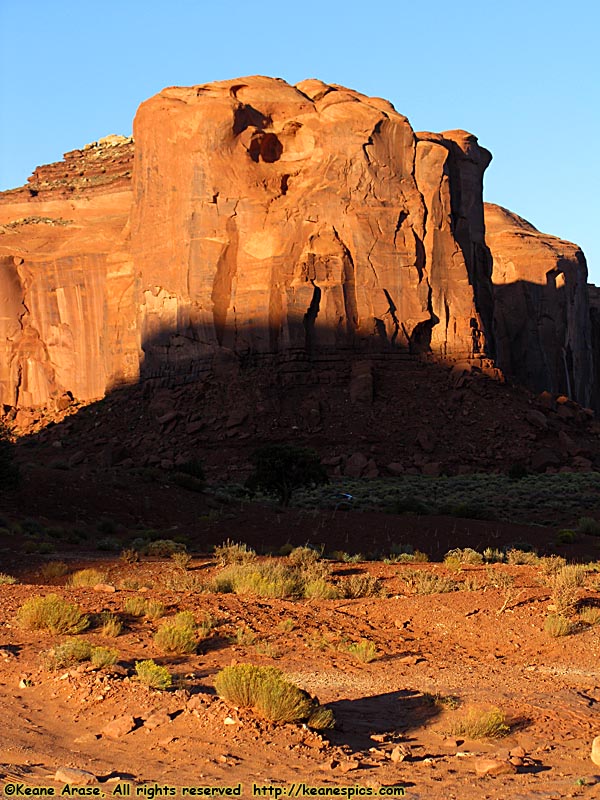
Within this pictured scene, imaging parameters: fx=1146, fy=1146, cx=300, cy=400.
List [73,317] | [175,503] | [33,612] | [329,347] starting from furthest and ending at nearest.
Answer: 1. [73,317]
2. [329,347]
3. [175,503]
4. [33,612]

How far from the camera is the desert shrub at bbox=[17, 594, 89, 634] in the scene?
1296 centimetres

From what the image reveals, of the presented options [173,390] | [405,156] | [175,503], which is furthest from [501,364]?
[175,503]

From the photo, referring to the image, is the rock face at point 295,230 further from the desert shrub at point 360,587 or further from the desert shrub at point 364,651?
the desert shrub at point 364,651

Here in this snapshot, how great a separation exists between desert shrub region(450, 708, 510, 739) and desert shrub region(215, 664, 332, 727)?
3.85ft

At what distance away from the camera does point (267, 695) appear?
376 inches

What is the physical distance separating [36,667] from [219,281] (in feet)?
171

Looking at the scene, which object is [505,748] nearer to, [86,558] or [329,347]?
[86,558]

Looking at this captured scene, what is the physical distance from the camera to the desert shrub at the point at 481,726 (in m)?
9.78

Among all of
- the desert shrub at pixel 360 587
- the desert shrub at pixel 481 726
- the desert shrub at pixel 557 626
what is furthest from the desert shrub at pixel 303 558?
the desert shrub at pixel 481 726

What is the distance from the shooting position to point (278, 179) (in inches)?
2493

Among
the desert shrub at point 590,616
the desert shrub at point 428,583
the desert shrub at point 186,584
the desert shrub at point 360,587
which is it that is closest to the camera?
the desert shrub at point 590,616

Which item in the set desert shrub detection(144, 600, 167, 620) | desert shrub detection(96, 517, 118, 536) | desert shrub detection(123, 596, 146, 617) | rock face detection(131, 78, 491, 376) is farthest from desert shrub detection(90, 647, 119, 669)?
rock face detection(131, 78, 491, 376)

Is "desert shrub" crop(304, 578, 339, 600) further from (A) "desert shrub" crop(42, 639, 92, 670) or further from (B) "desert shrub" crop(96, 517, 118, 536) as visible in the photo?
(B) "desert shrub" crop(96, 517, 118, 536)

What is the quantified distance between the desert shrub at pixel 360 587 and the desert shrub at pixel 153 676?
5942mm
